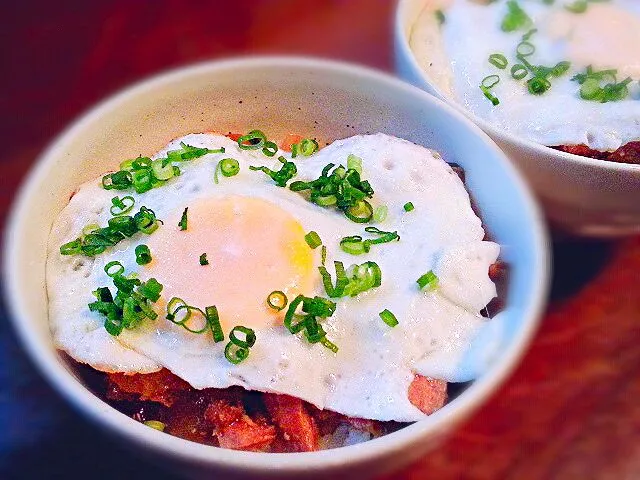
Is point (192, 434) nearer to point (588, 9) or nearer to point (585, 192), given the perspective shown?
point (585, 192)

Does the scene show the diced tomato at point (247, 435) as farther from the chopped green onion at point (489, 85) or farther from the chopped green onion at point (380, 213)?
the chopped green onion at point (489, 85)

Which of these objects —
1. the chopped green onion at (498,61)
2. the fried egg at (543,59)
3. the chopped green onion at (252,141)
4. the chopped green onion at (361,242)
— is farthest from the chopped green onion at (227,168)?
the chopped green onion at (498,61)

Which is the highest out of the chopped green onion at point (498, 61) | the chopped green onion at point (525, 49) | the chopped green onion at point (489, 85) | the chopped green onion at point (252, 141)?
the chopped green onion at point (525, 49)

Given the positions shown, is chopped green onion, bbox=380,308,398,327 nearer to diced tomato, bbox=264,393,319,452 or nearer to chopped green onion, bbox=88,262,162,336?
diced tomato, bbox=264,393,319,452

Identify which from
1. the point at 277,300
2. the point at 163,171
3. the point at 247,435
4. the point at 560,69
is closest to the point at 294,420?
the point at 247,435

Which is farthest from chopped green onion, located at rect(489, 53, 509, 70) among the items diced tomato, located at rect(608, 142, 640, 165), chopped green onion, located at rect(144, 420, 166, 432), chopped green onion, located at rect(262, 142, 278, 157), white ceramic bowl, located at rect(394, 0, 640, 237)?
chopped green onion, located at rect(144, 420, 166, 432)

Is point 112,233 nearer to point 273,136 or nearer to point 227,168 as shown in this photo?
point 227,168

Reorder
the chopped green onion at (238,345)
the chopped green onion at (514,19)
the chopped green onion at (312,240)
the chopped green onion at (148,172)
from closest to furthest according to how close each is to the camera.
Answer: the chopped green onion at (238,345) < the chopped green onion at (312,240) < the chopped green onion at (148,172) < the chopped green onion at (514,19)

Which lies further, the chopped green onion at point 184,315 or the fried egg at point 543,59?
the fried egg at point 543,59
